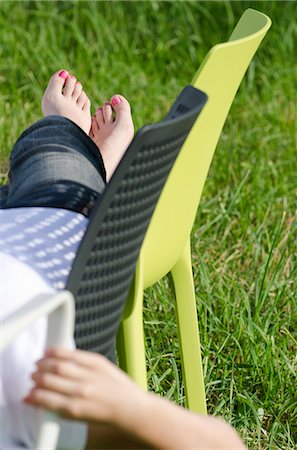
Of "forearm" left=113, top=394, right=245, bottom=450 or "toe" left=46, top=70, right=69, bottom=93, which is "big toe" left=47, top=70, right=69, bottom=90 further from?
"forearm" left=113, top=394, right=245, bottom=450

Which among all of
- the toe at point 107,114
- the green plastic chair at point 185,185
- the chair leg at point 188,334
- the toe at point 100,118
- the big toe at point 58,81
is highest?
the green plastic chair at point 185,185

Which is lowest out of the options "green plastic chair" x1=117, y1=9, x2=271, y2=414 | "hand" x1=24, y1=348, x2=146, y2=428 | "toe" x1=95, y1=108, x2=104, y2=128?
"toe" x1=95, y1=108, x2=104, y2=128

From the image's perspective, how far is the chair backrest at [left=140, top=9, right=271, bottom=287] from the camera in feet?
6.75

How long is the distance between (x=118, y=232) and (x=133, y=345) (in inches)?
14.5

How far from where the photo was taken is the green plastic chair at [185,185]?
6.62 ft

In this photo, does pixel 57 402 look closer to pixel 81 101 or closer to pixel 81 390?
pixel 81 390

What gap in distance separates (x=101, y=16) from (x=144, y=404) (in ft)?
12.5

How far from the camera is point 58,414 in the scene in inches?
56.4

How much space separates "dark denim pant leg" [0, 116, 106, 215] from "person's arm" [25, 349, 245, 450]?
0.59 metres

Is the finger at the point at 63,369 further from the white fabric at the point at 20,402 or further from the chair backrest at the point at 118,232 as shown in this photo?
the chair backrest at the point at 118,232

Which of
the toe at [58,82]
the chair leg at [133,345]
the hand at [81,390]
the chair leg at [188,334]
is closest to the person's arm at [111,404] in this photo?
the hand at [81,390]

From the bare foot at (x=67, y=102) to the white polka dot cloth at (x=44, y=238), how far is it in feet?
2.80

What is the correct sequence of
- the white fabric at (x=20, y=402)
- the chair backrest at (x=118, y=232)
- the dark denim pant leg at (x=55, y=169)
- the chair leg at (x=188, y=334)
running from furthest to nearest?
the chair leg at (x=188, y=334) < the dark denim pant leg at (x=55, y=169) < the chair backrest at (x=118, y=232) < the white fabric at (x=20, y=402)

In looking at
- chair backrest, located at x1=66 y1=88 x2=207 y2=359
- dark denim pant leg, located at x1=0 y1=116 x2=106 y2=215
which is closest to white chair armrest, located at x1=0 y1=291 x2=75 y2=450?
chair backrest, located at x1=66 y1=88 x2=207 y2=359
